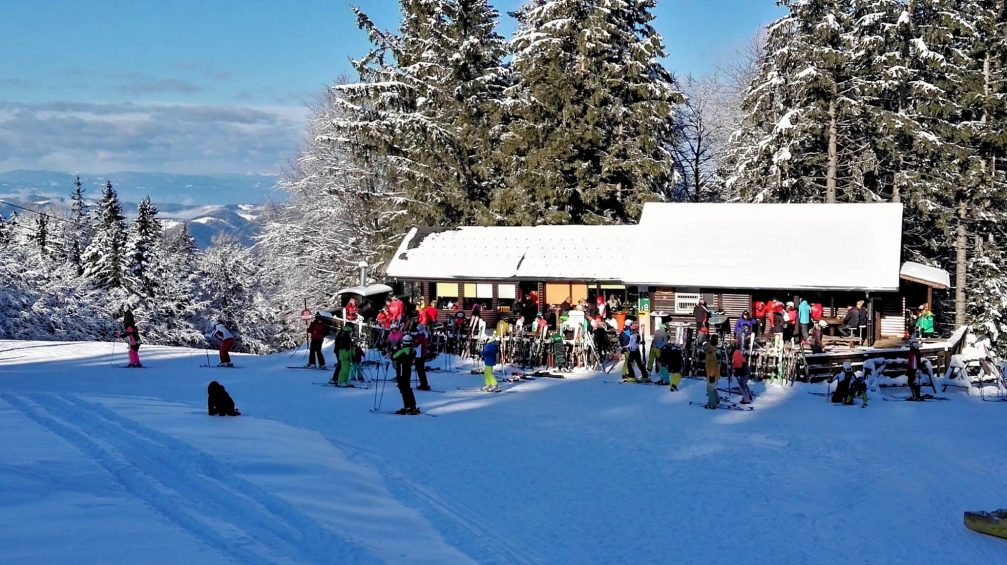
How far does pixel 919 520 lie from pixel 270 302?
49.7 meters

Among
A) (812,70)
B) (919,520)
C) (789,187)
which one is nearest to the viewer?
(919,520)

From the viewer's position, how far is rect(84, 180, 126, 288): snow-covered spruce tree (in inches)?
1901

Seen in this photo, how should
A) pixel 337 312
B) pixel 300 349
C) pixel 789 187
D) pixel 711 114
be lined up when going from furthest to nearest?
pixel 711 114
pixel 789 187
pixel 337 312
pixel 300 349

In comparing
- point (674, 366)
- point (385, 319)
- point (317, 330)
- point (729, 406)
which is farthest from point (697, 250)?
point (317, 330)

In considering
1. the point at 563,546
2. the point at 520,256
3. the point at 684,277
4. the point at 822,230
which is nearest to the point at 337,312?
the point at 520,256

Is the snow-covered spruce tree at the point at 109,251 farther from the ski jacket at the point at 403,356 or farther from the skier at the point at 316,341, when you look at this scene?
the ski jacket at the point at 403,356

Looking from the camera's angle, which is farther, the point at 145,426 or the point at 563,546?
the point at 145,426

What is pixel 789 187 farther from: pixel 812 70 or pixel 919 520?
pixel 919 520

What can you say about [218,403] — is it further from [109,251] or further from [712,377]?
[109,251]

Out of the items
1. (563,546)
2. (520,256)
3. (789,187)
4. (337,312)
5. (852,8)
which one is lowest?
(563,546)

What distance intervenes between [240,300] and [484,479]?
162 feet

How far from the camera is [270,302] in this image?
5772 centimetres

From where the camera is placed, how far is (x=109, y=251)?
159ft

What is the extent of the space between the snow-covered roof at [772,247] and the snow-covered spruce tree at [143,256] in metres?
28.2
